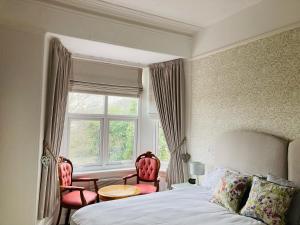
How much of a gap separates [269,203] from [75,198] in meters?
2.43

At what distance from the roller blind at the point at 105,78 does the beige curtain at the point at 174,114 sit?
63 centimetres

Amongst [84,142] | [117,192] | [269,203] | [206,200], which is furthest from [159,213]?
[84,142]

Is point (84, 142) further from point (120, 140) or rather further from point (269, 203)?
point (269, 203)

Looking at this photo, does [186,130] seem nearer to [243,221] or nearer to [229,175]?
[229,175]

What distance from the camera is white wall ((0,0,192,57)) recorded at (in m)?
2.89

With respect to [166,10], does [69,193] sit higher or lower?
lower

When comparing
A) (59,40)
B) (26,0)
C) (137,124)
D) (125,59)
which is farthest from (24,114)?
(137,124)

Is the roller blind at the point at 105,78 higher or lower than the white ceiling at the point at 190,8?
lower

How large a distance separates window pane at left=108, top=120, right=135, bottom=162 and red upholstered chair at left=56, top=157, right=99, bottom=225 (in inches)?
37.5

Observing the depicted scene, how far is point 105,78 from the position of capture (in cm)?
438

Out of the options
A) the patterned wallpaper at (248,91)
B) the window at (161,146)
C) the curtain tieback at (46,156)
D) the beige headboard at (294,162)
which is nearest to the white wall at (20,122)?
the curtain tieback at (46,156)

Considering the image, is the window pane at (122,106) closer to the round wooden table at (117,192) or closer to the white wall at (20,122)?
the round wooden table at (117,192)

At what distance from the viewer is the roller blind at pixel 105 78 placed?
163 inches

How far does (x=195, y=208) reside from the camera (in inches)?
95.9
